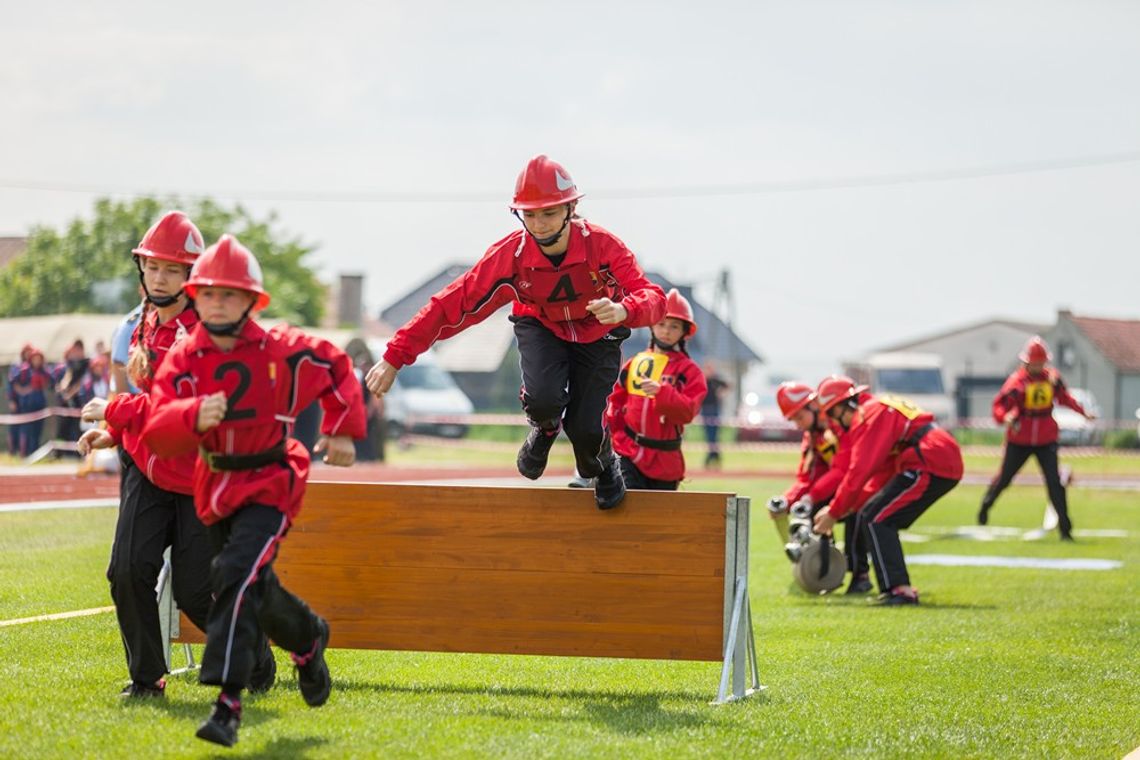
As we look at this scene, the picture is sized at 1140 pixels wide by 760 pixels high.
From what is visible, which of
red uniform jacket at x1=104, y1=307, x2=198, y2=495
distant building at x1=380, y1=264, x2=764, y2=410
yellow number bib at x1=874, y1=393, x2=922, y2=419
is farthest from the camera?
distant building at x1=380, y1=264, x2=764, y2=410

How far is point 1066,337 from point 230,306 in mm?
85630

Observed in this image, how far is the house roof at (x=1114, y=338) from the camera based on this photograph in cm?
8569

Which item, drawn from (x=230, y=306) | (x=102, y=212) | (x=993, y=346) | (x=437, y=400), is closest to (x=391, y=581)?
(x=230, y=306)

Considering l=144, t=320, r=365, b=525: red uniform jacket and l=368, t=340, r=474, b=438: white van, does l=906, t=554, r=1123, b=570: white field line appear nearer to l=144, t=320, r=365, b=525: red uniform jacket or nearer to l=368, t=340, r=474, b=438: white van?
l=144, t=320, r=365, b=525: red uniform jacket

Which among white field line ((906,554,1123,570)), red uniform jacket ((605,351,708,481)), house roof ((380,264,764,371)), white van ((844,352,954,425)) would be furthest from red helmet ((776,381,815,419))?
house roof ((380,264,764,371))

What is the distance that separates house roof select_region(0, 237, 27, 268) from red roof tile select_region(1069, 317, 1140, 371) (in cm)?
5903

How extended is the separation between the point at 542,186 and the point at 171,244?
1.77 meters

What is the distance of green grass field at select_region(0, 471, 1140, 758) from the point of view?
22.1ft

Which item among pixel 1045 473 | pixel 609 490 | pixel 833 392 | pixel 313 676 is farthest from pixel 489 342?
pixel 313 676

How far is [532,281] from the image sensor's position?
8.23 meters

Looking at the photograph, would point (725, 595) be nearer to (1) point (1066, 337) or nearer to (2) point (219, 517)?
(2) point (219, 517)

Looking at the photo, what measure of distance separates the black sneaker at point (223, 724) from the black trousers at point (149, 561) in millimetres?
1193

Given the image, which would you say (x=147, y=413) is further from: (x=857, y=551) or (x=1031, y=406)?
(x=1031, y=406)

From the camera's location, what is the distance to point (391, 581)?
8398 millimetres
